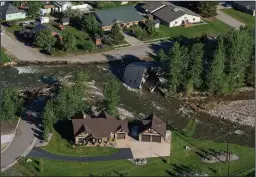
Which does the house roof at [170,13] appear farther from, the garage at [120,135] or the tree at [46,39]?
the garage at [120,135]

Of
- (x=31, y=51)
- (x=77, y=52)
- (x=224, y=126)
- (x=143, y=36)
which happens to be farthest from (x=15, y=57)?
(x=224, y=126)

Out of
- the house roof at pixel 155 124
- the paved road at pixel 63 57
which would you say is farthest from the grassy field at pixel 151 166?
the paved road at pixel 63 57

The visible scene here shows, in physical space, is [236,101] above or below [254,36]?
below

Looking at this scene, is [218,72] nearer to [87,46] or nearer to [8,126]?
[87,46]

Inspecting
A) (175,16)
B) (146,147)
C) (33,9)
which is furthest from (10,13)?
(146,147)

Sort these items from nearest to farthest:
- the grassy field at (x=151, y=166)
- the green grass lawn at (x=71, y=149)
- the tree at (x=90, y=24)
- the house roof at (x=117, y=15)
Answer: the grassy field at (x=151, y=166) < the green grass lawn at (x=71, y=149) < the tree at (x=90, y=24) < the house roof at (x=117, y=15)

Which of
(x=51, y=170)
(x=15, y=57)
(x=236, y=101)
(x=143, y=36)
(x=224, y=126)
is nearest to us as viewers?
(x=51, y=170)

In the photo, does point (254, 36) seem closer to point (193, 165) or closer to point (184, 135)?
point (184, 135)
